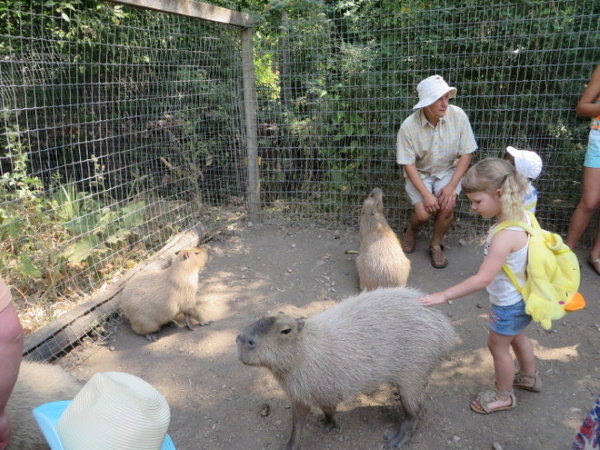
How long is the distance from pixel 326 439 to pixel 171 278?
1.92 metres

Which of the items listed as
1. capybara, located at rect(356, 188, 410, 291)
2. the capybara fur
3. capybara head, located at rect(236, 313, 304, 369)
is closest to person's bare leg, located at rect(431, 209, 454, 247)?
capybara, located at rect(356, 188, 410, 291)

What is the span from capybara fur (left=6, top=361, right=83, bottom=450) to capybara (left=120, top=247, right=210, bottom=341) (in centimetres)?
116

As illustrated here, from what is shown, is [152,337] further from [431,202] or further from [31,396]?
[431,202]

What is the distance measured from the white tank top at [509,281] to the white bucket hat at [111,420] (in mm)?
2070

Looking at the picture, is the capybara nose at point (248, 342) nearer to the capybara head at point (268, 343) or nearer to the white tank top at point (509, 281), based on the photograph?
the capybara head at point (268, 343)

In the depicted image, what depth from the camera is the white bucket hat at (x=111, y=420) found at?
3.79 ft

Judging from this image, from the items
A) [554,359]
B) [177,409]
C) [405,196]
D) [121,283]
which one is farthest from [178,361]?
[405,196]

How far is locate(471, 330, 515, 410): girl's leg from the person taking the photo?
266cm

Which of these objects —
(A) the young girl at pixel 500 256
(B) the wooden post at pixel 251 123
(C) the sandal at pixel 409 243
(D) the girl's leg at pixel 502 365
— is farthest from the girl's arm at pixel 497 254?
(B) the wooden post at pixel 251 123

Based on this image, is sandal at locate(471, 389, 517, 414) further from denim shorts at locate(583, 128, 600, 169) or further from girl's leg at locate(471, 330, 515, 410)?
denim shorts at locate(583, 128, 600, 169)

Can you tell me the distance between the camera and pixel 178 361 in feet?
11.5

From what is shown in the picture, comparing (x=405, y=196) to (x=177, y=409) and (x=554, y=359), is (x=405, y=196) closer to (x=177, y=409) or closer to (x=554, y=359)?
(x=554, y=359)

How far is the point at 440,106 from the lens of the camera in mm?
4309

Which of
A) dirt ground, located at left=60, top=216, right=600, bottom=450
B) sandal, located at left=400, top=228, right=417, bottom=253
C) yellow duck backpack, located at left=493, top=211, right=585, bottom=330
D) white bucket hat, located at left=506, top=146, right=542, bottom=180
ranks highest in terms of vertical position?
white bucket hat, located at left=506, top=146, right=542, bottom=180
